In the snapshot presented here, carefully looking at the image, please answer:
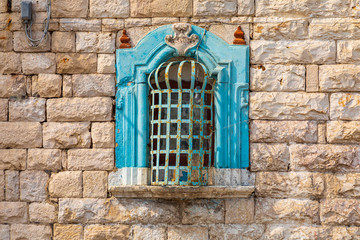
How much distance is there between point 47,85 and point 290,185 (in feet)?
9.21

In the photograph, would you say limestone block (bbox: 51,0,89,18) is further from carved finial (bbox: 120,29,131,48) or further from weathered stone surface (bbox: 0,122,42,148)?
weathered stone surface (bbox: 0,122,42,148)

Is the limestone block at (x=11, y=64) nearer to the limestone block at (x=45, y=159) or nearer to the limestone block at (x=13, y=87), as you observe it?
the limestone block at (x=13, y=87)

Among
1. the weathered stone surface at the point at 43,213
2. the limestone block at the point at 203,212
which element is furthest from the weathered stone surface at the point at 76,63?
the limestone block at the point at 203,212

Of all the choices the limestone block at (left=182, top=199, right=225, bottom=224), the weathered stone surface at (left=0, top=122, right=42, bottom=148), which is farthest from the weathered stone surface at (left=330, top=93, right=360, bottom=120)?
the weathered stone surface at (left=0, top=122, right=42, bottom=148)

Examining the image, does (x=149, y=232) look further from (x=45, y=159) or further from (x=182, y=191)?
(x=45, y=159)

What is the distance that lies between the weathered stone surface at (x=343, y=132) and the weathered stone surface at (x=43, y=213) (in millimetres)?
3017

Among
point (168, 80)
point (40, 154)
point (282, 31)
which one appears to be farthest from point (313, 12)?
point (40, 154)

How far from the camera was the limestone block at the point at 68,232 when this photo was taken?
5688 mm

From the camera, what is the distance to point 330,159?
5.62 meters

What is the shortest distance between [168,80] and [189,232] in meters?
1.60

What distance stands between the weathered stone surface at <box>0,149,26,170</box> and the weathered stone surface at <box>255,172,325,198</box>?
251 cm

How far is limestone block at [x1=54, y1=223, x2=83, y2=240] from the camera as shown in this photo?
569cm

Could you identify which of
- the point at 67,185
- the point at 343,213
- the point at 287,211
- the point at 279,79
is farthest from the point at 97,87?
the point at 343,213

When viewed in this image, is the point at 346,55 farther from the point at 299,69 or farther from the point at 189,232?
the point at 189,232
